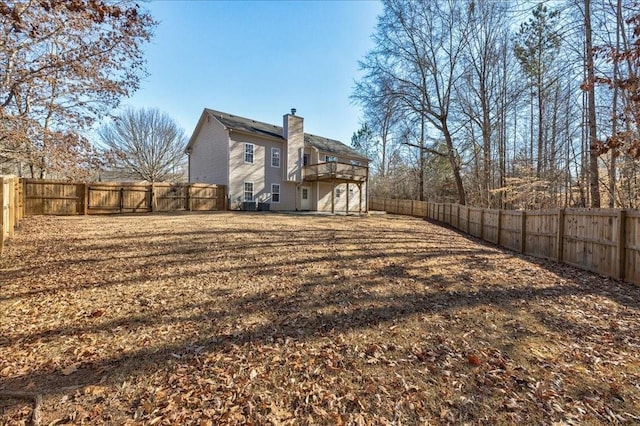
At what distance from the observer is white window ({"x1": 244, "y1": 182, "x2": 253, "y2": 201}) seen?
19328 mm

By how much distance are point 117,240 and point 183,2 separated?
21.4 feet

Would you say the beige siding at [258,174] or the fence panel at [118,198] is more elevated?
the beige siding at [258,174]

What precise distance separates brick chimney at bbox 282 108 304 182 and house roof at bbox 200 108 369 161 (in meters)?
0.67

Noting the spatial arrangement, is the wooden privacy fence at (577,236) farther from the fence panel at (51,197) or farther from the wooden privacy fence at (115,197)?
the fence panel at (51,197)

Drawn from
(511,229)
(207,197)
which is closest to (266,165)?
(207,197)

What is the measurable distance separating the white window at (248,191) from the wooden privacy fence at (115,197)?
4.41ft

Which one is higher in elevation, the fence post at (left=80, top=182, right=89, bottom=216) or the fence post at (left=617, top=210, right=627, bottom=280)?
the fence post at (left=80, top=182, right=89, bottom=216)

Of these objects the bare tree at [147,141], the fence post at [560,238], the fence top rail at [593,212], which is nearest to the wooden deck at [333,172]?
the fence post at [560,238]

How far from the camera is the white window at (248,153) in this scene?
1927 cm

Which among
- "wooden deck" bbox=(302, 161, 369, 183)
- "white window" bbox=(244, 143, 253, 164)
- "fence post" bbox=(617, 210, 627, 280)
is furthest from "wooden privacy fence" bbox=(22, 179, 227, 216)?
"fence post" bbox=(617, 210, 627, 280)

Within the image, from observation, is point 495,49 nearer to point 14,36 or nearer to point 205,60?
point 205,60

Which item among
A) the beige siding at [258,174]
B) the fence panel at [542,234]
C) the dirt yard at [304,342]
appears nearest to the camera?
the dirt yard at [304,342]

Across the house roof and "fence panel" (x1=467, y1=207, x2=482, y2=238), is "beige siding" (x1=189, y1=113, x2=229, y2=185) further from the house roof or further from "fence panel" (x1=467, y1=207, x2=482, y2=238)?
"fence panel" (x1=467, y1=207, x2=482, y2=238)

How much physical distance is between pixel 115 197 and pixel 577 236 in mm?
18875
